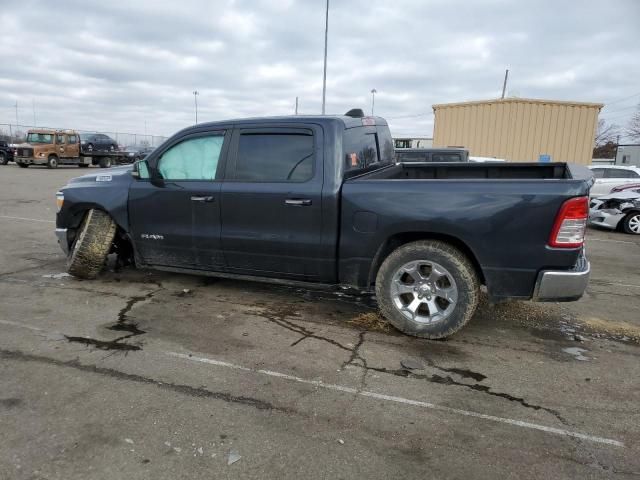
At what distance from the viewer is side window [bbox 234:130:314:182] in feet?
14.5

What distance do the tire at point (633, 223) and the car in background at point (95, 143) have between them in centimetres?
2808

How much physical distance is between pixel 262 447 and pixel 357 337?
1714 mm

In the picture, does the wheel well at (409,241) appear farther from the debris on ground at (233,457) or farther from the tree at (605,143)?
the tree at (605,143)

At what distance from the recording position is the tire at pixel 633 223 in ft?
35.6

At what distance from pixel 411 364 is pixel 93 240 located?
386 centimetres

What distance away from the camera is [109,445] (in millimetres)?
2604

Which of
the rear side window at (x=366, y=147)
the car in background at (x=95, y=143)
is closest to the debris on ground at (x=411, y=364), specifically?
the rear side window at (x=366, y=147)

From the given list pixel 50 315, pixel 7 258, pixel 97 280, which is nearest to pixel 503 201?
pixel 50 315

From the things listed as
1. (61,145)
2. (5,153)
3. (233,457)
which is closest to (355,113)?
(233,457)

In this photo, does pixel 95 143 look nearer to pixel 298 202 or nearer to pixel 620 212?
pixel 620 212

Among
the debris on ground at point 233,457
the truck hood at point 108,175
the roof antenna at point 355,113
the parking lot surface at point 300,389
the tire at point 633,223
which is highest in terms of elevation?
the roof antenna at point 355,113

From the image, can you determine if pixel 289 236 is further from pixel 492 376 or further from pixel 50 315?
pixel 50 315

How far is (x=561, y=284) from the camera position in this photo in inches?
145

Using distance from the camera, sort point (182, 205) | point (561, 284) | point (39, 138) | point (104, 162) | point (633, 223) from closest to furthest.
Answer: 1. point (561, 284)
2. point (182, 205)
3. point (633, 223)
4. point (39, 138)
5. point (104, 162)
